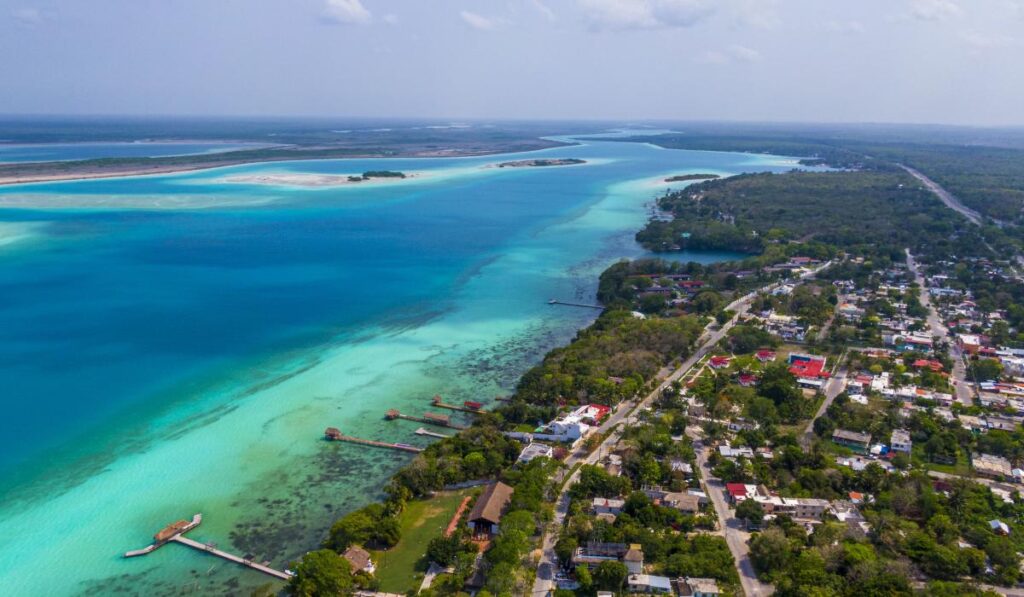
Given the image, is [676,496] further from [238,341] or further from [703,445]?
[238,341]

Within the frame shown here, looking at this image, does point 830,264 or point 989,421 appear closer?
point 989,421

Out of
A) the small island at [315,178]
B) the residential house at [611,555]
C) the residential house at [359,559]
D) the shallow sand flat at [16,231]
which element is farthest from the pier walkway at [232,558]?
the small island at [315,178]

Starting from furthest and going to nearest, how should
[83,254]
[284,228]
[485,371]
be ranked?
1. [284,228]
2. [83,254]
3. [485,371]

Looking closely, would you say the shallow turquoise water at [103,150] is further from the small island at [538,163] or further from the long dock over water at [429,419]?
the long dock over water at [429,419]

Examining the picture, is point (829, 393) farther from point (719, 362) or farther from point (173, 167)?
point (173, 167)

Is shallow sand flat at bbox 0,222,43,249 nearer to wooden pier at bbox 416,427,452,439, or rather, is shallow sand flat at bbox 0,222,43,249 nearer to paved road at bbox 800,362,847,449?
wooden pier at bbox 416,427,452,439

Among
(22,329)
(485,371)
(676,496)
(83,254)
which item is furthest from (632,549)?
(83,254)
